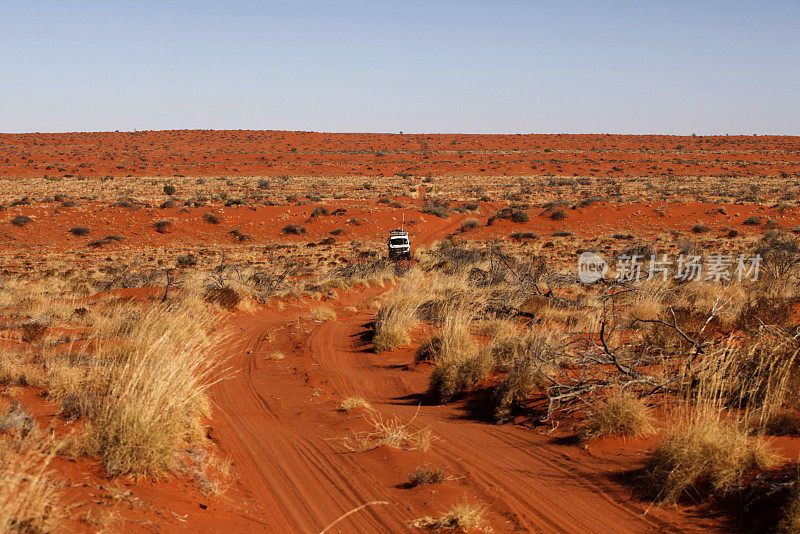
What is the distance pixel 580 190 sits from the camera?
55.9m

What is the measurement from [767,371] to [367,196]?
158 feet

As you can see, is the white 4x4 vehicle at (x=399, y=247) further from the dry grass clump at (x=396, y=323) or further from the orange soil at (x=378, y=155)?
the orange soil at (x=378, y=155)

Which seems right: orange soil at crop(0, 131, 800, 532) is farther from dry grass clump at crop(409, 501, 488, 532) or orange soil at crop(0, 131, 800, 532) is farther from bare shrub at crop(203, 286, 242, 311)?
bare shrub at crop(203, 286, 242, 311)

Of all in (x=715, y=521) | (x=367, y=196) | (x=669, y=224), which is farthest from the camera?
(x=367, y=196)

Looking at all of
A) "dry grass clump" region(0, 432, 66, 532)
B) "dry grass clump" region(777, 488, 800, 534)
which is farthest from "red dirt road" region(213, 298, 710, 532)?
"dry grass clump" region(0, 432, 66, 532)

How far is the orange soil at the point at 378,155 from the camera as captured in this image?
75.7m

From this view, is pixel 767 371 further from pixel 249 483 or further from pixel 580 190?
pixel 580 190

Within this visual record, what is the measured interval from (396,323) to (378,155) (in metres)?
85.1

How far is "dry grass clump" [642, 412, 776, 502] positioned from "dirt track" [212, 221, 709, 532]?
0.76 feet

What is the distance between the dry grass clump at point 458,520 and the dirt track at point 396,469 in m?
0.13

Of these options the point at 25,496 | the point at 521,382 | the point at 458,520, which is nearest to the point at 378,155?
the point at 521,382

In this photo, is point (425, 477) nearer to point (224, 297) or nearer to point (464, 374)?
point (464, 374)

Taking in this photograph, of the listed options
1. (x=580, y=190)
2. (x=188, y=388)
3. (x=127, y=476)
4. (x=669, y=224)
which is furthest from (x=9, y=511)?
(x=580, y=190)

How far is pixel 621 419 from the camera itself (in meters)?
Result: 6.12
